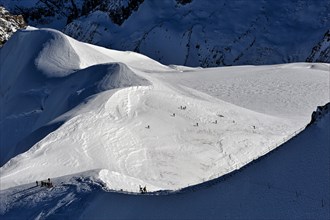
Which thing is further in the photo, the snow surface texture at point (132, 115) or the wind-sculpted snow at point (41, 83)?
the wind-sculpted snow at point (41, 83)

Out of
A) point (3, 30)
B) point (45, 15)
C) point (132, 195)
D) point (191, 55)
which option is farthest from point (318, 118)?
point (45, 15)

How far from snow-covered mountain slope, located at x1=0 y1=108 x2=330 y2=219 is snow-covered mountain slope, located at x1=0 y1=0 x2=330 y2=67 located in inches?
1421

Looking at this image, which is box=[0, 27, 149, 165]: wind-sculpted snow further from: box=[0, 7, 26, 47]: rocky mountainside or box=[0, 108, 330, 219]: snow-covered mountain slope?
box=[0, 7, 26, 47]: rocky mountainside

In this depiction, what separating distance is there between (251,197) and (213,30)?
146 feet

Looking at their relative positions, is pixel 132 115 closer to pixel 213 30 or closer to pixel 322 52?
pixel 322 52

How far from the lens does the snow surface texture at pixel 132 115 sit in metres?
15.8

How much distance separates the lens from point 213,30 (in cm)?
5372

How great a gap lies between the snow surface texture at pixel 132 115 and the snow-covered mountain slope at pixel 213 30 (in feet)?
52.6

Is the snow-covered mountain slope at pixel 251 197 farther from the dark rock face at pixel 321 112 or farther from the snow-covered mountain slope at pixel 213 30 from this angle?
the snow-covered mountain slope at pixel 213 30

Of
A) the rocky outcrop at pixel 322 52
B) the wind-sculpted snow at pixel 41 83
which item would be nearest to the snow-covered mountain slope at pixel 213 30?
the rocky outcrop at pixel 322 52

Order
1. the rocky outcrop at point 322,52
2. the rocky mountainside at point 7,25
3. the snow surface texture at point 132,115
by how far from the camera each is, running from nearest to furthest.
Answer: the snow surface texture at point 132,115 → the rocky mountainside at point 7,25 → the rocky outcrop at point 322,52

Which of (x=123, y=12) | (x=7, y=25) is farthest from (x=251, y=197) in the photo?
(x=123, y=12)

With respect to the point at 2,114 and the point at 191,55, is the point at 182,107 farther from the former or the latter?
the point at 191,55

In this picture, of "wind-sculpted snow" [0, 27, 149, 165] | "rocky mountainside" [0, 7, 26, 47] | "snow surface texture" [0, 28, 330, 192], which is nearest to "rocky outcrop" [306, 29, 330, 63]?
"snow surface texture" [0, 28, 330, 192]
